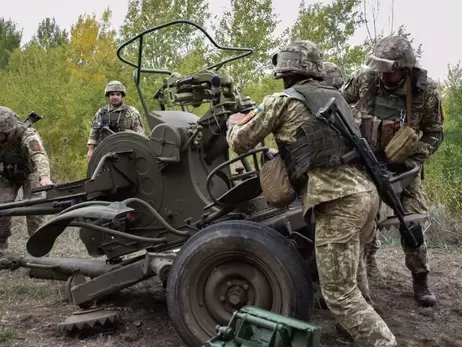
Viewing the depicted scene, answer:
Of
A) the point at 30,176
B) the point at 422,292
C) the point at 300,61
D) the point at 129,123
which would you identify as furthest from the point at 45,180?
the point at 422,292

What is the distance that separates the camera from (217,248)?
436 cm

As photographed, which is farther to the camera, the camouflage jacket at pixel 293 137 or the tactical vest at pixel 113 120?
the tactical vest at pixel 113 120

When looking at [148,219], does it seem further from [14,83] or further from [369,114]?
[14,83]

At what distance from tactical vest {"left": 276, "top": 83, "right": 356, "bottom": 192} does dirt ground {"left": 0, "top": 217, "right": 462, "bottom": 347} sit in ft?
4.73

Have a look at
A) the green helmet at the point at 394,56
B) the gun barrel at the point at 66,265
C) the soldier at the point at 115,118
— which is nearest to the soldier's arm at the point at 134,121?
the soldier at the point at 115,118

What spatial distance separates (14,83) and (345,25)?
10.9 meters

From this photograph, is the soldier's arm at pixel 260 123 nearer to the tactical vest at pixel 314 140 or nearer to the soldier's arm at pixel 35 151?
the tactical vest at pixel 314 140

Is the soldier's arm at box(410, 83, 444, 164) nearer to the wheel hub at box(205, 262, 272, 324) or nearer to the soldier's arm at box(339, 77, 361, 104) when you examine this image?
the soldier's arm at box(339, 77, 361, 104)

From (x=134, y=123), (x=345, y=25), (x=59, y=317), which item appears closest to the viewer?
(x=59, y=317)

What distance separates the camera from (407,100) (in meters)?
5.20

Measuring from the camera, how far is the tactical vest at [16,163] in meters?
7.18

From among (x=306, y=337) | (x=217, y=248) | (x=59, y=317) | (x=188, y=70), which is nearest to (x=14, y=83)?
(x=188, y=70)

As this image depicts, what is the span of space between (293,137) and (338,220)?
60 cm

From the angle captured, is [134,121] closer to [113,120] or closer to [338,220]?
[113,120]
